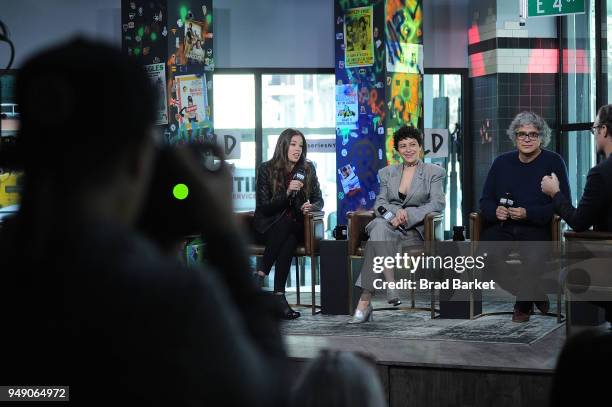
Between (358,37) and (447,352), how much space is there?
4037mm

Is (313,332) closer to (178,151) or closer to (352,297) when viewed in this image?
(352,297)

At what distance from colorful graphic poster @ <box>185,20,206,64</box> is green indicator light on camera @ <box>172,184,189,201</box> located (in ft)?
22.6

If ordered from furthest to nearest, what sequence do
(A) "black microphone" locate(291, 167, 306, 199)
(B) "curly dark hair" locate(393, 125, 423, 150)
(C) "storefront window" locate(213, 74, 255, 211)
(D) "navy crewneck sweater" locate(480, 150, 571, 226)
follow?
(C) "storefront window" locate(213, 74, 255, 211), (A) "black microphone" locate(291, 167, 306, 199), (B) "curly dark hair" locate(393, 125, 423, 150), (D) "navy crewneck sweater" locate(480, 150, 571, 226)

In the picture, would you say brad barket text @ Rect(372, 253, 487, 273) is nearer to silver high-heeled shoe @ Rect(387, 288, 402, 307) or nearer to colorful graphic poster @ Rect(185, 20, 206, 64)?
silver high-heeled shoe @ Rect(387, 288, 402, 307)

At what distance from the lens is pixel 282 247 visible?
6328 millimetres

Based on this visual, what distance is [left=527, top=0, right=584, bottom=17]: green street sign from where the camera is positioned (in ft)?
23.2

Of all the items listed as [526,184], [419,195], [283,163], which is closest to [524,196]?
[526,184]

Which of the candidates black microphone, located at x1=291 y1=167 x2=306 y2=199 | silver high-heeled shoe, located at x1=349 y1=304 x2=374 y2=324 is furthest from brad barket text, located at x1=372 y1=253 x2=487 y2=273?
black microphone, located at x1=291 y1=167 x2=306 y2=199

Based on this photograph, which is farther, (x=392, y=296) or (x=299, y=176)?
(x=299, y=176)

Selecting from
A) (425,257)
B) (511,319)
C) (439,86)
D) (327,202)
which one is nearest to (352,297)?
(425,257)

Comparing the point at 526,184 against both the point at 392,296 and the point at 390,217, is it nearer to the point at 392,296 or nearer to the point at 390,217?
the point at 390,217

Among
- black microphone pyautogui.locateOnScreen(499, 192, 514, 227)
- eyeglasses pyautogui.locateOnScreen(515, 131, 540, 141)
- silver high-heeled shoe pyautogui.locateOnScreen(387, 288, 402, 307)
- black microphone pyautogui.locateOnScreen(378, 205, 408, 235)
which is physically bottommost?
silver high-heeled shoe pyautogui.locateOnScreen(387, 288, 402, 307)

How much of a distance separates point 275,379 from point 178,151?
0.31 m

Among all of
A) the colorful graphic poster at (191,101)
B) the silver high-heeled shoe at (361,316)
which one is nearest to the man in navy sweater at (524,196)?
the silver high-heeled shoe at (361,316)
